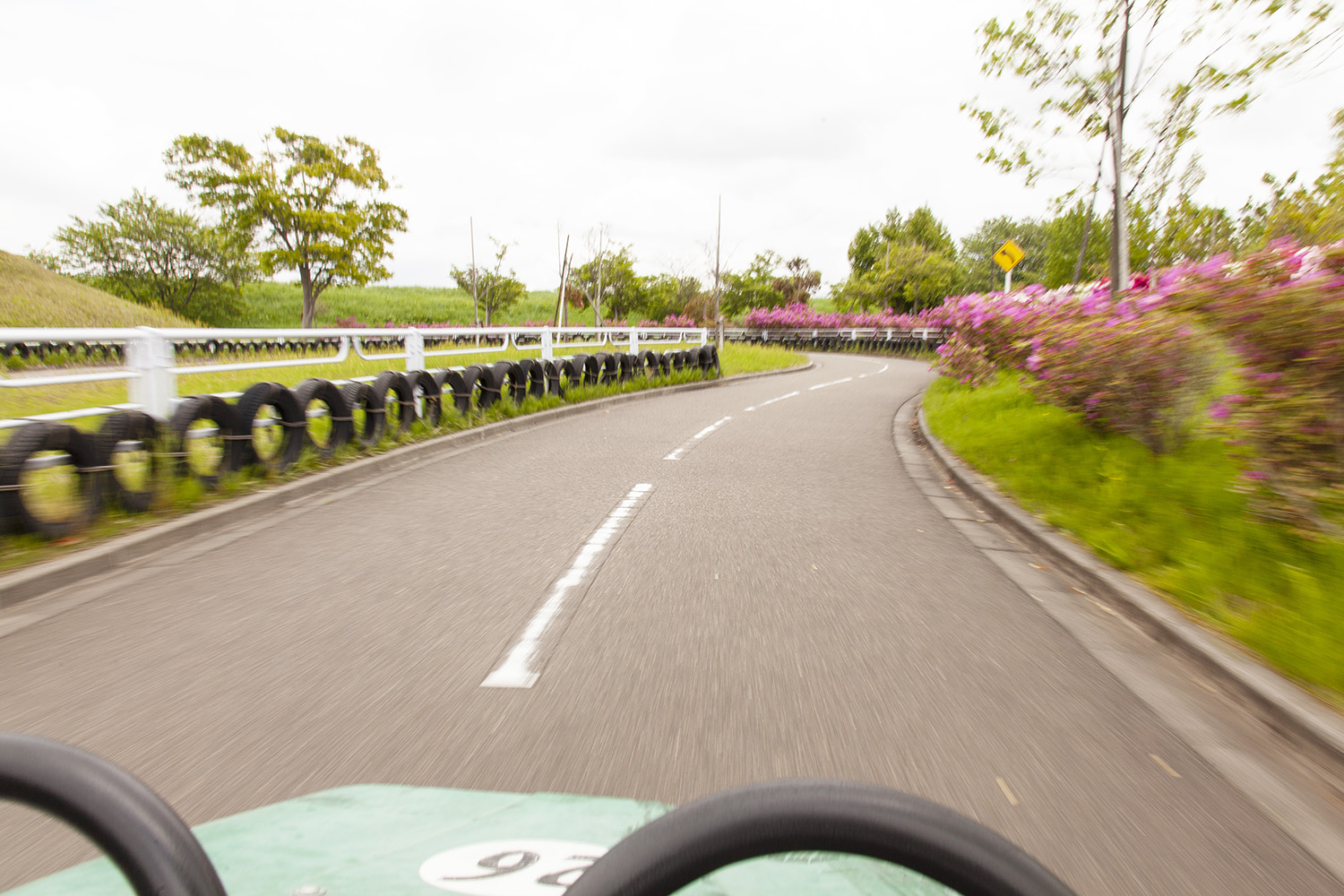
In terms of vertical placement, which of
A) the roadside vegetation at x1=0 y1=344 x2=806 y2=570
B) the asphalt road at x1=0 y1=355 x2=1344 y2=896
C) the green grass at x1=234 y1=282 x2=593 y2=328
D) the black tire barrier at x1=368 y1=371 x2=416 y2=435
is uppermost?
the green grass at x1=234 y1=282 x2=593 y2=328

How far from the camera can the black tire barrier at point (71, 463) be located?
5.04m

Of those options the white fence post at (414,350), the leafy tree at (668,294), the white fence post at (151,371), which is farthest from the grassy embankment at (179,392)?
the leafy tree at (668,294)

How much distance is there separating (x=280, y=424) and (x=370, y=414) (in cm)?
165

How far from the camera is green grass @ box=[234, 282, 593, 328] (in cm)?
6856

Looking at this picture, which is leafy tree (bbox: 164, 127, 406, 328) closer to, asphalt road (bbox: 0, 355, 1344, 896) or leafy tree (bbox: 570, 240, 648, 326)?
Result: leafy tree (bbox: 570, 240, 648, 326)

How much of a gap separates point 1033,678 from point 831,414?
11968 mm

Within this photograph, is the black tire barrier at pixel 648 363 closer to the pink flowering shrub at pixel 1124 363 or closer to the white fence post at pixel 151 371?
the pink flowering shrub at pixel 1124 363

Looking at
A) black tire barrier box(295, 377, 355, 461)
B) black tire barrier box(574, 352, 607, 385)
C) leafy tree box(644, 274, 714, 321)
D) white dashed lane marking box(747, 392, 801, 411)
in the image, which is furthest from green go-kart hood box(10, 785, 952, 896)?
leafy tree box(644, 274, 714, 321)

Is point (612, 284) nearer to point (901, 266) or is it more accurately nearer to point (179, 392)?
point (901, 266)

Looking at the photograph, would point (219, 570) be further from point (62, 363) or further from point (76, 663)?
point (62, 363)

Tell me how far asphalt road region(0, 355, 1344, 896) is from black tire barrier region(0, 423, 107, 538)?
24.5 inches

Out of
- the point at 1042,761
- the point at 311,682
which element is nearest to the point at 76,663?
the point at 311,682

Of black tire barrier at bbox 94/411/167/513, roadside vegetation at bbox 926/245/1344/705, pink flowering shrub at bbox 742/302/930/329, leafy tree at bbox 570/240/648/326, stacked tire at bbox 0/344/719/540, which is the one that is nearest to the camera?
roadside vegetation at bbox 926/245/1344/705

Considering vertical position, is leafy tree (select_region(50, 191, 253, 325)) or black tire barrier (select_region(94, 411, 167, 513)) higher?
leafy tree (select_region(50, 191, 253, 325))
